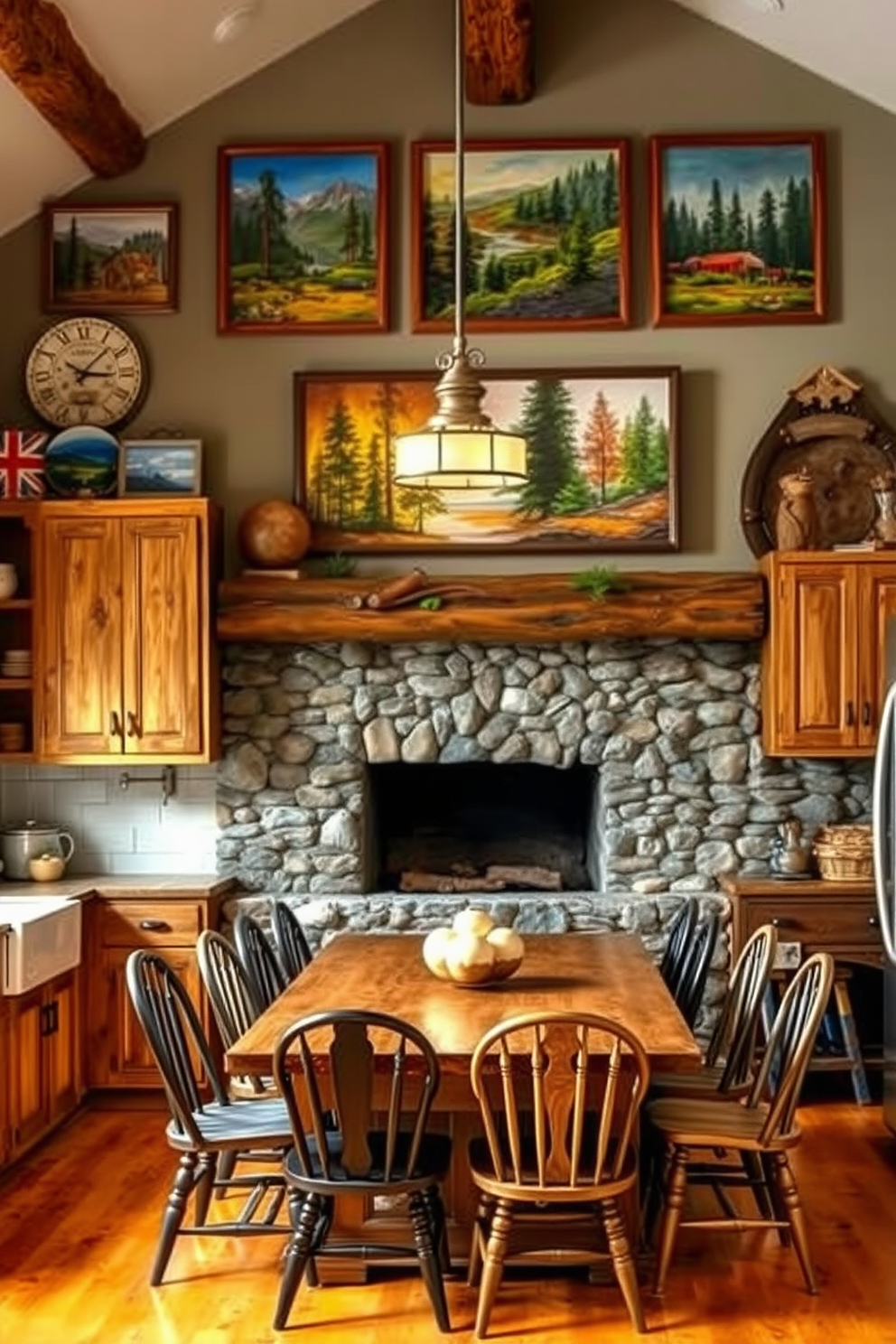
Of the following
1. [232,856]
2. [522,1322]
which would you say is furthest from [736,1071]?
[232,856]

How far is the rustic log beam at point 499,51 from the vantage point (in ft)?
20.8

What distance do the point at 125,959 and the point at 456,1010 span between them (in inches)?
91.1

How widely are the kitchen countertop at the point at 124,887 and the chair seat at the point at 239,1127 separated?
1.82 meters

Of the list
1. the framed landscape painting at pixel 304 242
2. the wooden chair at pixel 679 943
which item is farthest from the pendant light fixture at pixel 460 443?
the framed landscape painting at pixel 304 242

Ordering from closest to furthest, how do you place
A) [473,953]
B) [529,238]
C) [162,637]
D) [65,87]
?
[473,953], [65,87], [162,637], [529,238]

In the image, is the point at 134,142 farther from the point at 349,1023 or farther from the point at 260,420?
the point at 349,1023

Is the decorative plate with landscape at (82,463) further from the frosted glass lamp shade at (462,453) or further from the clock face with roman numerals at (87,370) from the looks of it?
the frosted glass lamp shade at (462,453)

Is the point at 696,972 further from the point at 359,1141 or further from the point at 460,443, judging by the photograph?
the point at 460,443

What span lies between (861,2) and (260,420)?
2.81 metres

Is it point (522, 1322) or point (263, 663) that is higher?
point (263, 663)

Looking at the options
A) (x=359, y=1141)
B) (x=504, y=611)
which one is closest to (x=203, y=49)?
(x=504, y=611)

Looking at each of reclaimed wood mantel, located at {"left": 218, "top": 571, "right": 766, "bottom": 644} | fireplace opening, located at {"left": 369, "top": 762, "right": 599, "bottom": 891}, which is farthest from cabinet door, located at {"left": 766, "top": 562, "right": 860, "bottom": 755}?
fireplace opening, located at {"left": 369, "top": 762, "right": 599, "bottom": 891}

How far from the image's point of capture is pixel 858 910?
6480mm

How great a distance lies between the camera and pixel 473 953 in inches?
190
